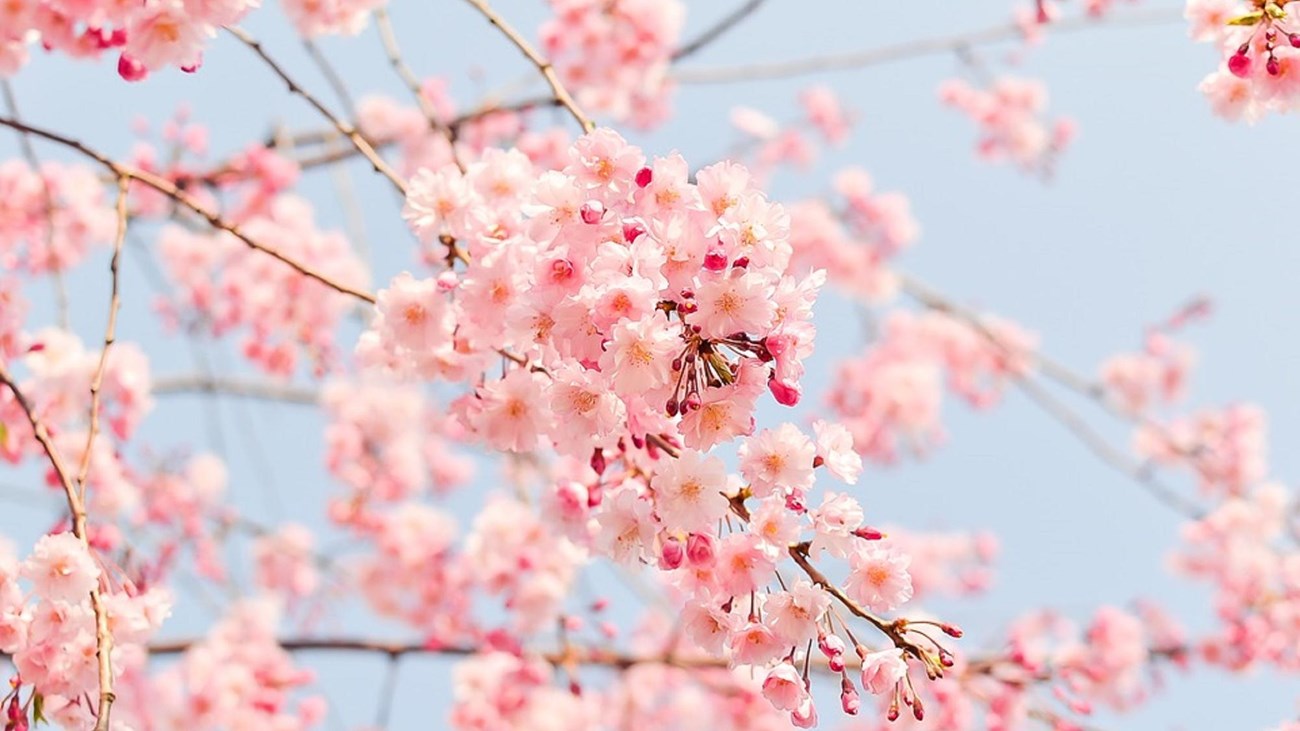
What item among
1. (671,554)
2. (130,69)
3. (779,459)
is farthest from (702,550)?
(130,69)

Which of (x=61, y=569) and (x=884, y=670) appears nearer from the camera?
(x=884, y=670)

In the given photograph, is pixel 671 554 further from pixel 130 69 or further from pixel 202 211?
pixel 130 69

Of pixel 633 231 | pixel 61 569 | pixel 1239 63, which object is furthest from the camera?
pixel 1239 63

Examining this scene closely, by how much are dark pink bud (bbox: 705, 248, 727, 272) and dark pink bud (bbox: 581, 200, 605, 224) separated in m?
0.22

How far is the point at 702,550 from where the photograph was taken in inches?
71.3

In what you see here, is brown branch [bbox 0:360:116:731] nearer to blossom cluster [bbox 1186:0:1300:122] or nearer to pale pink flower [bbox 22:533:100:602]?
pale pink flower [bbox 22:533:100:602]

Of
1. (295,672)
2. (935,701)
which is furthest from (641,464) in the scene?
(295,672)

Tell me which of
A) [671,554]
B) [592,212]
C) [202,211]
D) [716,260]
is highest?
[202,211]

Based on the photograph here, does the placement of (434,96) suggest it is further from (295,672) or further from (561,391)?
(561,391)

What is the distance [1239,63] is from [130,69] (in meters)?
2.29

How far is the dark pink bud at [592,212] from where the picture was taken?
176 centimetres

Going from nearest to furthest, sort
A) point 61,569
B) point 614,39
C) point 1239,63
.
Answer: point 61,569
point 1239,63
point 614,39

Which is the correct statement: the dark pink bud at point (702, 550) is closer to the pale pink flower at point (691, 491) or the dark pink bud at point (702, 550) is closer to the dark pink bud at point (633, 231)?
the pale pink flower at point (691, 491)

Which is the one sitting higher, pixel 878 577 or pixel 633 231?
pixel 633 231
